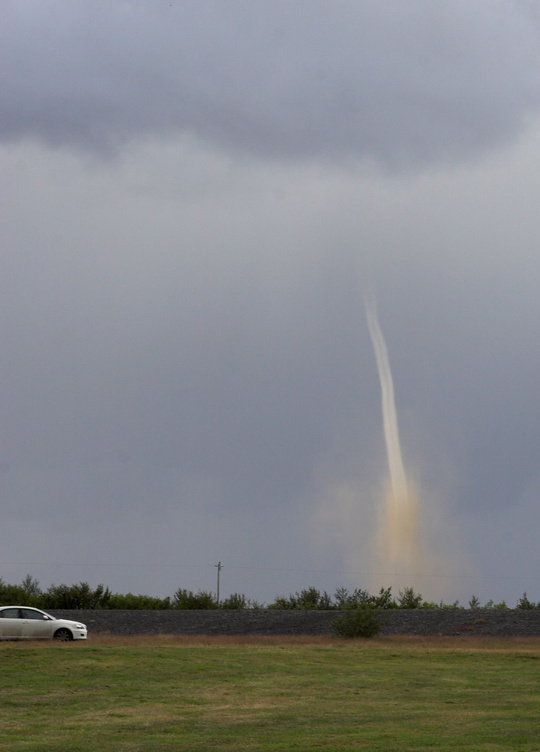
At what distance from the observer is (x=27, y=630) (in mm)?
39594

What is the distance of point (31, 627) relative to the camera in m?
39.7

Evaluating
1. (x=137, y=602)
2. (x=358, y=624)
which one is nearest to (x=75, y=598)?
(x=137, y=602)

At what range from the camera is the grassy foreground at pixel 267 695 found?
19.2m

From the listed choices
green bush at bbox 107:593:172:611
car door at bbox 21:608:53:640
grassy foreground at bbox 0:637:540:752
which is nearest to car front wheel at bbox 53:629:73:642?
car door at bbox 21:608:53:640

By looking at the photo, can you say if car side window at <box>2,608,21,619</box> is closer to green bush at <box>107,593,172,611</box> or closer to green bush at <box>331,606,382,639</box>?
green bush at <box>331,606,382,639</box>

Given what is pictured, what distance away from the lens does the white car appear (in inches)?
1544

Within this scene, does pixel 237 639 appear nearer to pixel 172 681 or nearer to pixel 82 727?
pixel 172 681

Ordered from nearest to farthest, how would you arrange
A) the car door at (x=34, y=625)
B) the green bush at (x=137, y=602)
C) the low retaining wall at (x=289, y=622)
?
the car door at (x=34, y=625), the low retaining wall at (x=289, y=622), the green bush at (x=137, y=602)

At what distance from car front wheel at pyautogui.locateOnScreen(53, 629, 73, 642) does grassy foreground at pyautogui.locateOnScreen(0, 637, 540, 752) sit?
1.41 m

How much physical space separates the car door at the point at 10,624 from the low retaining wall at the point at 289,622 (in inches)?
566

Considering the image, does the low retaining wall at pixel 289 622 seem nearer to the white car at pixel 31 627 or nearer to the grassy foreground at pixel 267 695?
the grassy foreground at pixel 267 695

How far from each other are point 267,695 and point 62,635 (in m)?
15.2

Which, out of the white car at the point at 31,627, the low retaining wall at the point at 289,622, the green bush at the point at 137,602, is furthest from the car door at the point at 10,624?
the green bush at the point at 137,602

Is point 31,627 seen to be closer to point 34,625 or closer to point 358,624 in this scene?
point 34,625
